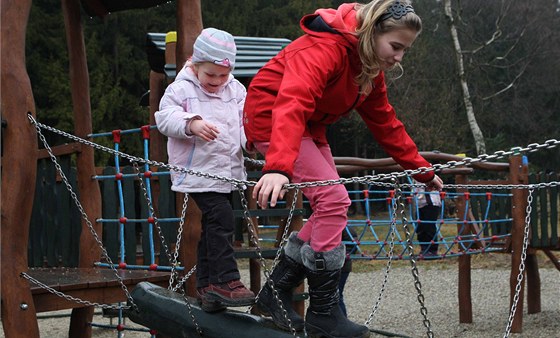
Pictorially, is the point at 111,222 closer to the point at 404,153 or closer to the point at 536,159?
the point at 404,153

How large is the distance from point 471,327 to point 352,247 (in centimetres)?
153

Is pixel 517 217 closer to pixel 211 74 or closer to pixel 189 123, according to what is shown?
pixel 211 74

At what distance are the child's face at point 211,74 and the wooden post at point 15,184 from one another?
1.08 metres

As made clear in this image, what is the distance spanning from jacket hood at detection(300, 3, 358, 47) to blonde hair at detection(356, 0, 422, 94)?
0.10ft

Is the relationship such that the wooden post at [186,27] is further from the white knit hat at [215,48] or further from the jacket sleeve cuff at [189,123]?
the jacket sleeve cuff at [189,123]

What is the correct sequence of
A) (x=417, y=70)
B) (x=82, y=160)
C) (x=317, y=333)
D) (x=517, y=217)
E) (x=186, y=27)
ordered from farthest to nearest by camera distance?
(x=417, y=70) → (x=517, y=217) → (x=82, y=160) → (x=186, y=27) → (x=317, y=333)

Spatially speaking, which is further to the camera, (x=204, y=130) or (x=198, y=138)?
(x=198, y=138)

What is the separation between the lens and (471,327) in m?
8.01

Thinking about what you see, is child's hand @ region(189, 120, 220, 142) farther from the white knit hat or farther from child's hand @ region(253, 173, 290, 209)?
child's hand @ region(253, 173, 290, 209)

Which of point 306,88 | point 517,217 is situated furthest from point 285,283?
point 517,217

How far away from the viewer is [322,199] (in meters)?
3.09

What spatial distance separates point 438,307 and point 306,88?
277 inches

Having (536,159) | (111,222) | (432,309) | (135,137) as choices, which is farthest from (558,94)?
(111,222)

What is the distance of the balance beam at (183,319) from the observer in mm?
3299
